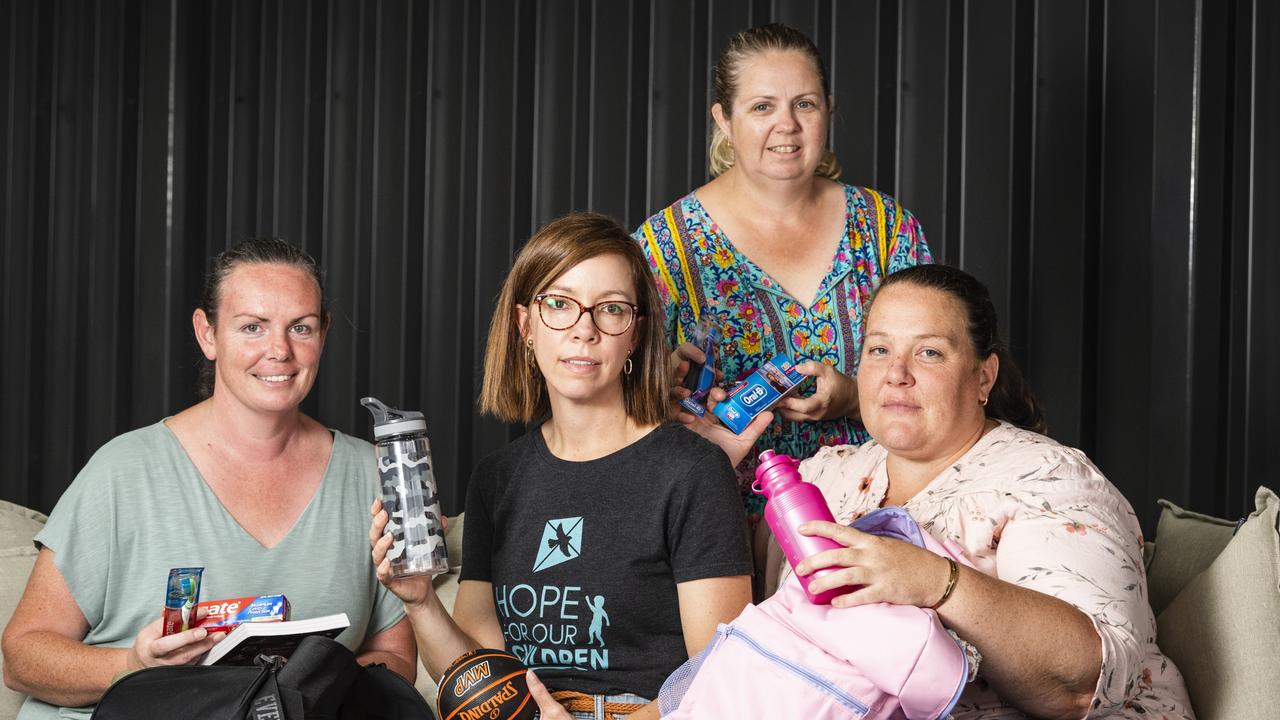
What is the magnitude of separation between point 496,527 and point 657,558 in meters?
0.34

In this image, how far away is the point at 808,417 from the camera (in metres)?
2.44

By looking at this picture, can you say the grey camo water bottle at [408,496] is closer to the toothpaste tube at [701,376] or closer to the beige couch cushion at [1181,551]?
the toothpaste tube at [701,376]

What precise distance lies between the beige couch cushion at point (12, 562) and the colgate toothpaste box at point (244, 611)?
2.82 ft

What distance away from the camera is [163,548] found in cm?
226

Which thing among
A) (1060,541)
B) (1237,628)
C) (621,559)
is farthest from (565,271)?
(1237,628)

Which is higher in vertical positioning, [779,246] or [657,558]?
[779,246]

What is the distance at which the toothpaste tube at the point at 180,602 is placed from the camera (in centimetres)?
A: 194

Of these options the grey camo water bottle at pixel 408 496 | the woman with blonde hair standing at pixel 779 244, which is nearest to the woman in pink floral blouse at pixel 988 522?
the woman with blonde hair standing at pixel 779 244

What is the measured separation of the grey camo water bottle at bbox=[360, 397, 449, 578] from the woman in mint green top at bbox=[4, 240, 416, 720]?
38cm

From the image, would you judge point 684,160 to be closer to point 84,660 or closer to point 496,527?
point 496,527

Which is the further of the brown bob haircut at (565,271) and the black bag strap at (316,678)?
the brown bob haircut at (565,271)

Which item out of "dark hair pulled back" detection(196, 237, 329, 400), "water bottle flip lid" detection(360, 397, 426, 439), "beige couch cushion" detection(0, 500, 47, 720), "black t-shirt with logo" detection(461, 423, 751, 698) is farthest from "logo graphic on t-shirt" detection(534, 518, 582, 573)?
"beige couch cushion" detection(0, 500, 47, 720)

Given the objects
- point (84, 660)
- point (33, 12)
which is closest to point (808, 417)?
point (84, 660)

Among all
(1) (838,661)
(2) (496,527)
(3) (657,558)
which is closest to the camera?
(1) (838,661)
